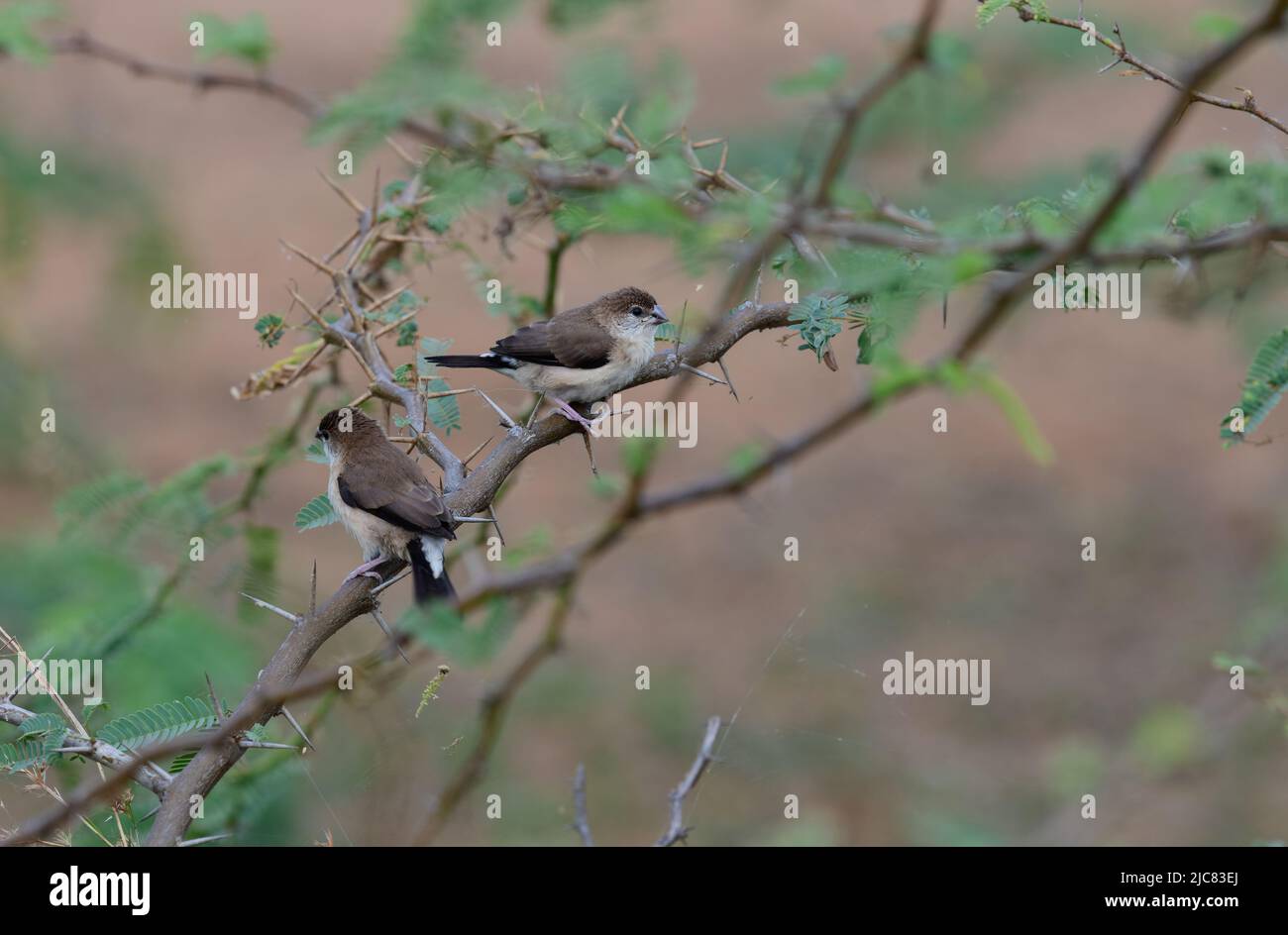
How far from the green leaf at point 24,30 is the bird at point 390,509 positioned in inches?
58.5

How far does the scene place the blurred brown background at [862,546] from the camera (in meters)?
9.59

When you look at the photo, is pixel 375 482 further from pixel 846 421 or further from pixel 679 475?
pixel 679 475

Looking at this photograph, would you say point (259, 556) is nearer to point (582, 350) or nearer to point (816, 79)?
point (582, 350)

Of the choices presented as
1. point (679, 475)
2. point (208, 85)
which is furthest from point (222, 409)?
point (208, 85)

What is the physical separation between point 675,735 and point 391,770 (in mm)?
9646

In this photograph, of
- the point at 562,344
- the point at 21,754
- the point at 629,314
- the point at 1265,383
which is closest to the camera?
the point at 1265,383

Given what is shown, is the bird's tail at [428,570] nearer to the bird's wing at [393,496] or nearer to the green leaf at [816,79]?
the bird's wing at [393,496]

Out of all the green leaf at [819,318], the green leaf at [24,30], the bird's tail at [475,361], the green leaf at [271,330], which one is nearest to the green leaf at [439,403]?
the bird's tail at [475,361]

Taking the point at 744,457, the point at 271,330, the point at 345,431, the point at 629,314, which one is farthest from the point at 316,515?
the point at 744,457

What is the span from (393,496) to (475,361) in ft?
2.37

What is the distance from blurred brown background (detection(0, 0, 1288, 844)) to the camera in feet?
31.4

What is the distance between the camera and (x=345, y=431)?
5.24 metres

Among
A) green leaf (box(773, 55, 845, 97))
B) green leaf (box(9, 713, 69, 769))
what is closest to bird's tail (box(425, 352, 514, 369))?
green leaf (box(9, 713, 69, 769))

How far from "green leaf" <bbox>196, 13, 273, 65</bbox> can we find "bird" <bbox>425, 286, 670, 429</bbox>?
5.50 ft
